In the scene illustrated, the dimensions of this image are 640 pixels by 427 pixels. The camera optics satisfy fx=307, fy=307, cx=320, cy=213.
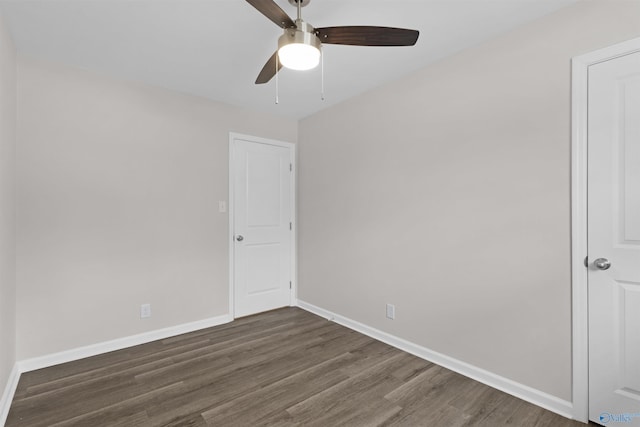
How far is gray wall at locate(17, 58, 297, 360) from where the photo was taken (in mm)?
2430

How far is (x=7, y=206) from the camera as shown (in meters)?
2.08

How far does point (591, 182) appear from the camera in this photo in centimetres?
176

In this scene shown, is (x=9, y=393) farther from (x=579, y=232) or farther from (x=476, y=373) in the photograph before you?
(x=579, y=232)

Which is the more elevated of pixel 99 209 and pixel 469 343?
pixel 99 209

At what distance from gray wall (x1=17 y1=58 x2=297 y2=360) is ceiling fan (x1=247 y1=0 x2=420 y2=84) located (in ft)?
6.47

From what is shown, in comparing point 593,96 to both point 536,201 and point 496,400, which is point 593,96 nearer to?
point 536,201

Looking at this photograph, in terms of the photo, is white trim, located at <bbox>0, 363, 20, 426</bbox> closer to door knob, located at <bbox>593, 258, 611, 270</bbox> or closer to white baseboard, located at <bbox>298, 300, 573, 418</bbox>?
white baseboard, located at <bbox>298, 300, 573, 418</bbox>

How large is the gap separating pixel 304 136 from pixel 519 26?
8.05 feet

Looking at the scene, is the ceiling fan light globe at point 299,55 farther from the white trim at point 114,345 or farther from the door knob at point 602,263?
the white trim at point 114,345

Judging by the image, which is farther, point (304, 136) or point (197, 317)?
point (304, 136)

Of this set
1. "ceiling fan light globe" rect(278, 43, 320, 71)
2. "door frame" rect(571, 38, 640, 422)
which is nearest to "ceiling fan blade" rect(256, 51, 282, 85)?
"ceiling fan light globe" rect(278, 43, 320, 71)

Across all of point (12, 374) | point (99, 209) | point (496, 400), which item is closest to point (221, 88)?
point (99, 209)

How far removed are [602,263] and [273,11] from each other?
7.22 feet

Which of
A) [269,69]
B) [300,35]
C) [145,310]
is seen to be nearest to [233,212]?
[145,310]
